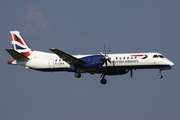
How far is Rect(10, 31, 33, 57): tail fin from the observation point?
53750 mm

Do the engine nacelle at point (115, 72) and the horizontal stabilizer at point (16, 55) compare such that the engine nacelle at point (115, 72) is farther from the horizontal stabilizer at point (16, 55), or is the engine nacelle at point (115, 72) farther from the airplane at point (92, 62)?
the horizontal stabilizer at point (16, 55)

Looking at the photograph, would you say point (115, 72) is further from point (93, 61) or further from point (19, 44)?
point (19, 44)

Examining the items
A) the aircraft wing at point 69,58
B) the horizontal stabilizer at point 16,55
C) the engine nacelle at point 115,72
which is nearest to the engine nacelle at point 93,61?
the aircraft wing at point 69,58

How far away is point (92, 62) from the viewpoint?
4831 cm

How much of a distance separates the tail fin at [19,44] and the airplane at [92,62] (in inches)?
30.8

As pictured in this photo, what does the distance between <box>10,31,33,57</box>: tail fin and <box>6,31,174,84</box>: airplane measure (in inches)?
30.8

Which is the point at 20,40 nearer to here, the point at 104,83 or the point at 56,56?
the point at 56,56

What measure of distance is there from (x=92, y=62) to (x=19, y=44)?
10244 millimetres

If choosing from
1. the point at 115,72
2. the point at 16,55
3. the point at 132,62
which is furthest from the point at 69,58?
the point at 132,62

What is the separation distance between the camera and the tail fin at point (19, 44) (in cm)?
5375

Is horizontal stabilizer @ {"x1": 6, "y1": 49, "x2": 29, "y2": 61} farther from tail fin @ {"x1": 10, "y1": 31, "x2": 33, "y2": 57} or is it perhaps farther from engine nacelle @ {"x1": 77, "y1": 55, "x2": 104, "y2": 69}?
engine nacelle @ {"x1": 77, "y1": 55, "x2": 104, "y2": 69}

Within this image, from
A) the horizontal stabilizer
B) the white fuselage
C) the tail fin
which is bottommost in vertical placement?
the white fuselage

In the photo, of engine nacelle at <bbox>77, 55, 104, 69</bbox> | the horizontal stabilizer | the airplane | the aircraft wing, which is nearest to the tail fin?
the airplane

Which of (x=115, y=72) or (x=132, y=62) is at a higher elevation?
(x=132, y=62)
